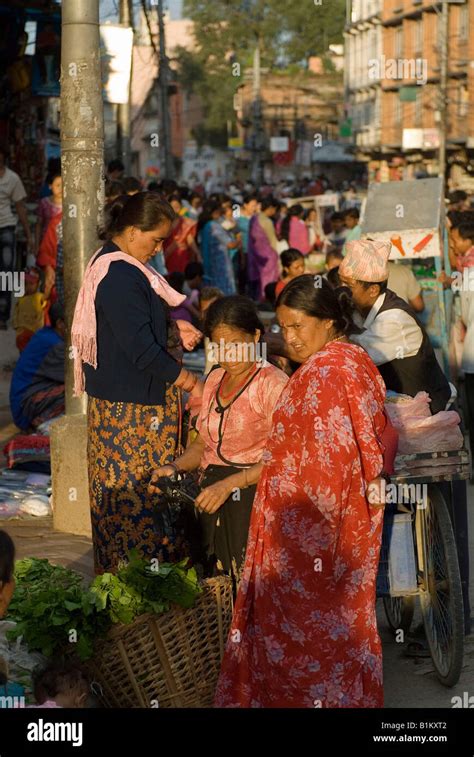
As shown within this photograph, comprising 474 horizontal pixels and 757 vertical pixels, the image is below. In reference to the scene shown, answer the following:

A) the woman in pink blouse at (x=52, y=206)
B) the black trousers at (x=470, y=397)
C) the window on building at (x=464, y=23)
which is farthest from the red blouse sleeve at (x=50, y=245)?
the window on building at (x=464, y=23)

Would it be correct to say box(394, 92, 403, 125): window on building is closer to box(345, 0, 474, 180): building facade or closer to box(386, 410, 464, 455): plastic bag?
box(345, 0, 474, 180): building facade

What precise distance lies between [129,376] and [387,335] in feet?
3.92

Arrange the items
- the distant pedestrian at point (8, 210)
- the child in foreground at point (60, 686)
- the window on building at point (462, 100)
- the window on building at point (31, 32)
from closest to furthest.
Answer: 1. the child in foreground at point (60, 686)
2. the distant pedestrian at point (8, 210)
3. the window on building at point (31, 32)
4. the window on building at point (462, 100)

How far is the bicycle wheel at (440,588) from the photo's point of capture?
16.9 feet

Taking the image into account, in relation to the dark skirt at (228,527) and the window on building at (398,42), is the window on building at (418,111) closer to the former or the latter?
the window on building at (398,42)

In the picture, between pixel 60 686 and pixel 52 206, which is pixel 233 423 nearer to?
pixel 60 686

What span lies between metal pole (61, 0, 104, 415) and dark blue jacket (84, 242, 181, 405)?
1.76 meters

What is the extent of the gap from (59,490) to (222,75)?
8173cm

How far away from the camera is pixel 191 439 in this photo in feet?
19.9

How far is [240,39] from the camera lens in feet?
262

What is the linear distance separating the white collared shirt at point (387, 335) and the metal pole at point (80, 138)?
1933 millimetres

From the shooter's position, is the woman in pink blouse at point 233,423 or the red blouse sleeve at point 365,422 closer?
the red blouse sleeve at point 365,422
